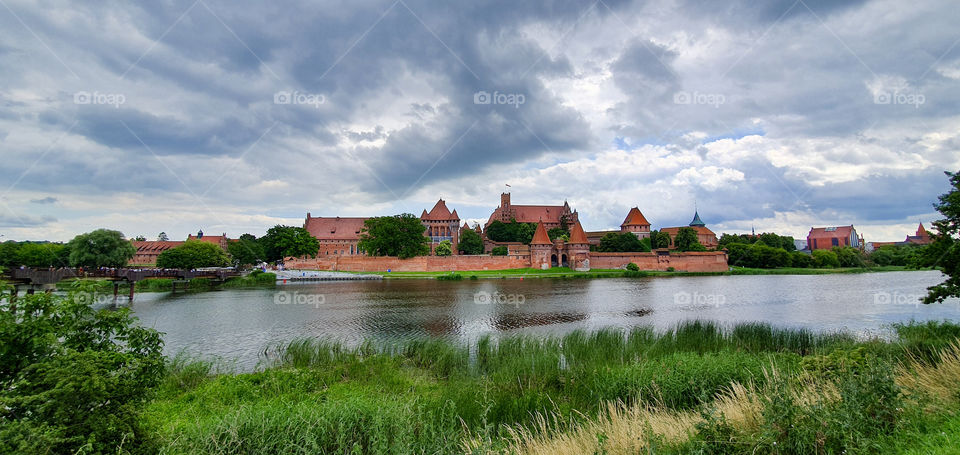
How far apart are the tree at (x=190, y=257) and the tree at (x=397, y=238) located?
21.5 m

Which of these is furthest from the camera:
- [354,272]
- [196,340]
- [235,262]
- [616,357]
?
[235,262]

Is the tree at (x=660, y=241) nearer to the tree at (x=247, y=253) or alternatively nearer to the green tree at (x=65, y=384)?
the tree at (x=247, y=253)

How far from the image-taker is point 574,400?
6895 millimetres

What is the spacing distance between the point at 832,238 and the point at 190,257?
146 meters

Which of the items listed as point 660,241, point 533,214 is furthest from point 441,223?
point 660,241

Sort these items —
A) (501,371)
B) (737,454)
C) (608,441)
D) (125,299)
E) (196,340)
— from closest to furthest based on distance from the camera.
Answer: (737,454) < (608,441) < (501,371) < (196,340) < (125,299)

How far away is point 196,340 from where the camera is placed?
595 inches

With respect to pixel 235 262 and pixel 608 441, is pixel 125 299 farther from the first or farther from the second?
pixel 235 262

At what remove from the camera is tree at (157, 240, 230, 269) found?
56812mm

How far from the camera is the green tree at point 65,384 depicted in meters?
3.19

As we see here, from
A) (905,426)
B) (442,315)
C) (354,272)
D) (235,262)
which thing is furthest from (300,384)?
(235,262)

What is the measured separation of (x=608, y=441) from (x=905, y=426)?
271 centimetres

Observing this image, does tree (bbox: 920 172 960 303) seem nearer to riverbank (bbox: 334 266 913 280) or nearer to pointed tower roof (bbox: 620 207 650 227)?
riverbank (bbox: 334 266 913 280)

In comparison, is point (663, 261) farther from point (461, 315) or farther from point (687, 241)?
point (461, 315)
